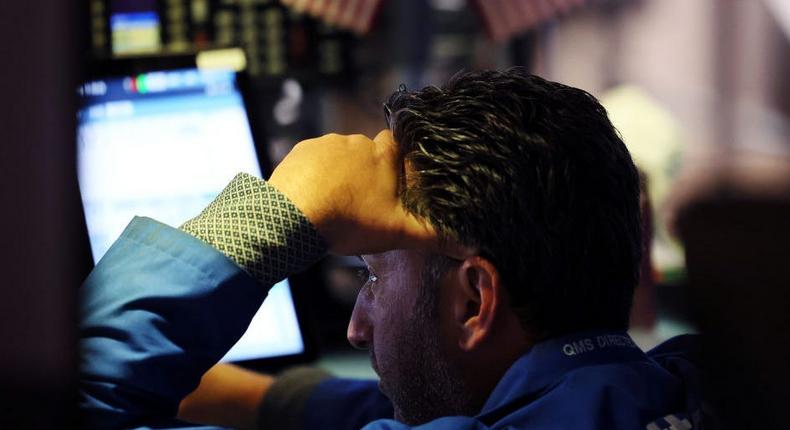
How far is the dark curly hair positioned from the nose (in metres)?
0.18

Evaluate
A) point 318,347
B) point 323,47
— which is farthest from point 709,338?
point 323,47

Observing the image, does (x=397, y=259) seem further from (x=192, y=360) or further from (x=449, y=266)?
(x=192, y=360)

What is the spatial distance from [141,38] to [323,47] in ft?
2.78

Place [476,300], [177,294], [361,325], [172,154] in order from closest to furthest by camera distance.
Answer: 1. [177,294]
2. [476,300]
3. [361,325]
4. [172,154]

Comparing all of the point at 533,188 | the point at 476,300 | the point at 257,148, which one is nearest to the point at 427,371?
the point at 476,300

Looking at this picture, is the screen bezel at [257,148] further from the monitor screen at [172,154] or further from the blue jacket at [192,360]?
the blue jacket at [192,360]

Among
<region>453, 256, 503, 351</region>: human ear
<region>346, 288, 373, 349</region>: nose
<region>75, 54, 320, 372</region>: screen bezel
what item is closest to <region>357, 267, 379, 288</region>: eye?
<region>346, 288, 373, 349</region>: nose

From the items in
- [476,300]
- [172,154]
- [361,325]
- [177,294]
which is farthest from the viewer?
[172,154]

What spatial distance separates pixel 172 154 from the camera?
4.51ft

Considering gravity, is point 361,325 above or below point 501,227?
below

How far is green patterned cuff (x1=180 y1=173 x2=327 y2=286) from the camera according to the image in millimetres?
904

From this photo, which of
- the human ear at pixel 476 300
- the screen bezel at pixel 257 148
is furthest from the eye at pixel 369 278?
the screen bezel at pixel 257 148

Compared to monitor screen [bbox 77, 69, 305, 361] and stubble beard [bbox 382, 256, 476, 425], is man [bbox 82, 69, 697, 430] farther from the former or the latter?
monitor screen [bbox 77, 69, 305, 361]

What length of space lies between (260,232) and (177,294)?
83 millimetres
